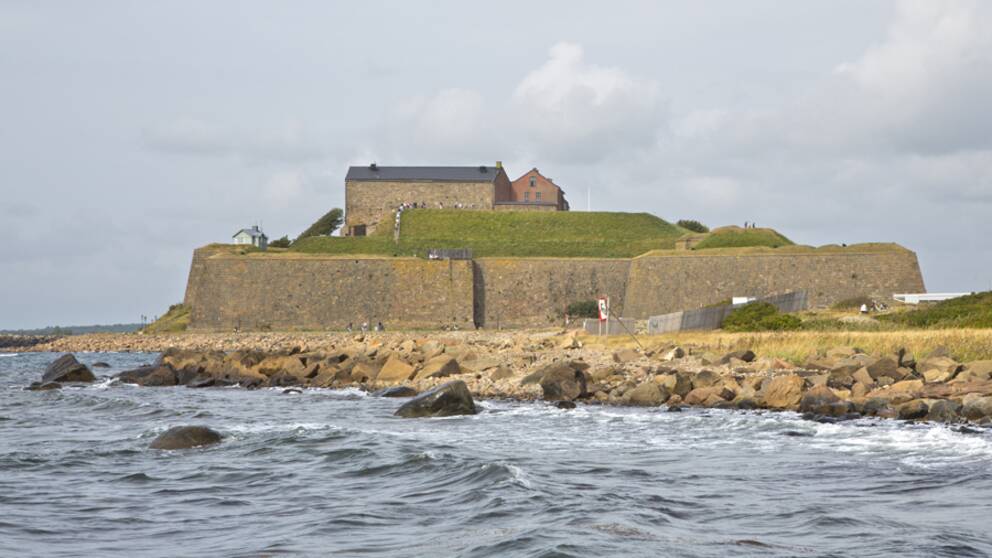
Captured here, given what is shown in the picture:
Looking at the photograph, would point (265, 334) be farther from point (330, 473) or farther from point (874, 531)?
point (874, 531)

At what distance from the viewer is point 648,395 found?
21.1 m

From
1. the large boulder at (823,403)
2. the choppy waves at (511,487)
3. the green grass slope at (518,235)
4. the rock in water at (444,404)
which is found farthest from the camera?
the green grass slope at (518,235)

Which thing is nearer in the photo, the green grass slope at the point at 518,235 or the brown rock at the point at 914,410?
the brown rock at the point at 914,410

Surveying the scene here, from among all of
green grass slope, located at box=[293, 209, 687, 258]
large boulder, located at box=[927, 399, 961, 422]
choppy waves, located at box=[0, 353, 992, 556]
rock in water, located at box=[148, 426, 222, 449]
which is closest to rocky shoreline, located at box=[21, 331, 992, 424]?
large boulder, located at box=[927, 399, 961, 422]

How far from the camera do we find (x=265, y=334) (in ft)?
188

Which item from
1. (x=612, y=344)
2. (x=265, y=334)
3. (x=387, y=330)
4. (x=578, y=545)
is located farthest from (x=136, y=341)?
(x=578, y=545)

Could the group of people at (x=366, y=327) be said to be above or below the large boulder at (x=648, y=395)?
above

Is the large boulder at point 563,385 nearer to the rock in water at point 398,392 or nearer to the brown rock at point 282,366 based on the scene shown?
the rock in water at point 398,392

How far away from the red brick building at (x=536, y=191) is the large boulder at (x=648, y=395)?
57957mm

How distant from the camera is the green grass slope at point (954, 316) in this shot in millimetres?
28344

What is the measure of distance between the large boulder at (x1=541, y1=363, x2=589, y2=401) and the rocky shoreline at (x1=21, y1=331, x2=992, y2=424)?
2cm

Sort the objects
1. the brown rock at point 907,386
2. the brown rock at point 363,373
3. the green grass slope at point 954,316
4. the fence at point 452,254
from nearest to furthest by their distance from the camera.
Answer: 1. the brown rock at point 907,386
2. the green grass slope at point 954,316
3. the brown rock at point 363,373
4. the fence at point 452,254

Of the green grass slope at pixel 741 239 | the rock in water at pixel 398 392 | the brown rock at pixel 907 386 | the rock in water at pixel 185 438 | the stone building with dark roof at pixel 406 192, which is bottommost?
the rock in water at pixel 185 438

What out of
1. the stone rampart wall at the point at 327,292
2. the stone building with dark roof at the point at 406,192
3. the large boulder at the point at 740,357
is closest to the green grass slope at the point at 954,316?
the large boulder at the point at 740,357
